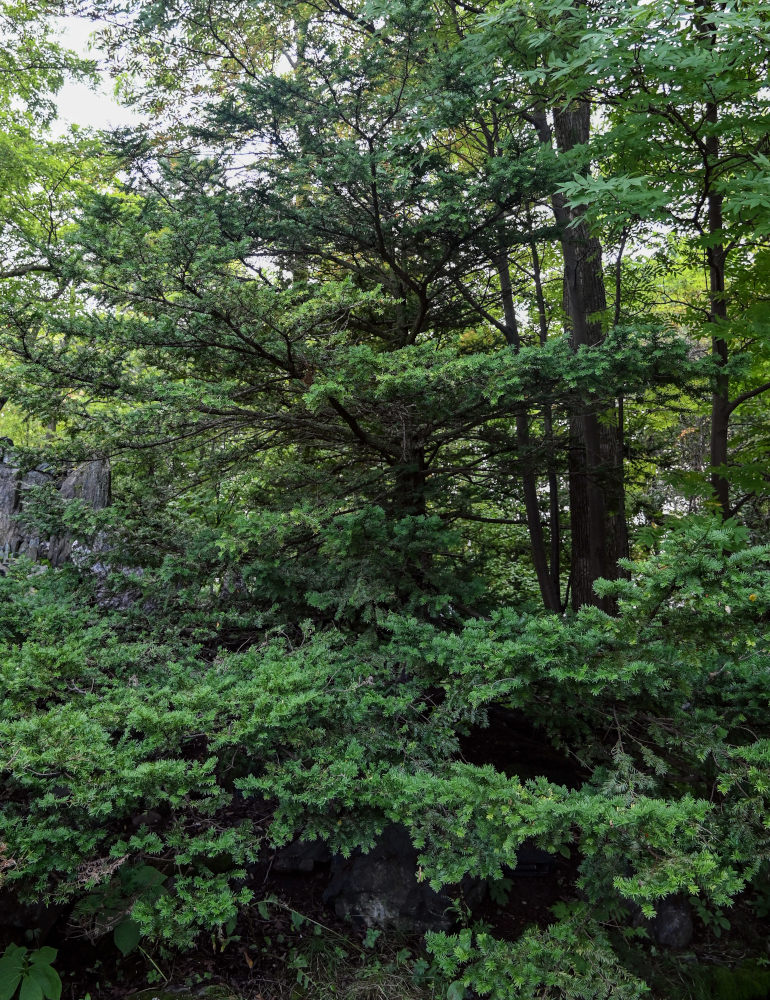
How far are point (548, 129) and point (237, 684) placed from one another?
6.03 metres

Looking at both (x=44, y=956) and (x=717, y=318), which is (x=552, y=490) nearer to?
(x=717, y=318)

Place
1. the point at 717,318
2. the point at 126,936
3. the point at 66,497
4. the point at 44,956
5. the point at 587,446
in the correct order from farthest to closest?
1. the point at 66,497
2. the point at 587,446
3. the point at 717,318
4. the point at 126,936
5. the point at 44,956

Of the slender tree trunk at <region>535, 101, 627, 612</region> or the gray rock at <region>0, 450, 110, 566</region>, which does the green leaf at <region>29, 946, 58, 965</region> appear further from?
the slender tree trunk at <region>535, 101, 627, 612</region>

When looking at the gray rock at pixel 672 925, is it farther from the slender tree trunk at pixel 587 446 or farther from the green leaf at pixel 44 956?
the green leaf at pixel 44 956

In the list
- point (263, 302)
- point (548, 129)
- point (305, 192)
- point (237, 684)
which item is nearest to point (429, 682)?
point (237, 684)

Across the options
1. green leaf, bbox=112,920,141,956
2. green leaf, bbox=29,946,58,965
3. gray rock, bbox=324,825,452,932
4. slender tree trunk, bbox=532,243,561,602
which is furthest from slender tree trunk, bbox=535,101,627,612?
green leaf, bbox=29,946,58,965

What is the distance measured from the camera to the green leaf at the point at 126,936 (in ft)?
9.91

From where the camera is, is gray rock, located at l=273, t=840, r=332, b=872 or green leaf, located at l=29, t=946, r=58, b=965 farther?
gray rock, located at l=273, t=840, r=332, b=872

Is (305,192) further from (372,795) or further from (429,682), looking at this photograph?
(372,795)

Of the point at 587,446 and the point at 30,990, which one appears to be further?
the point at 587,446

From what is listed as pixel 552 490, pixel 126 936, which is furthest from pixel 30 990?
pixel 552 490

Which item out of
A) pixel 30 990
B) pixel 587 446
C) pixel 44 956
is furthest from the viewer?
pixel 587 446

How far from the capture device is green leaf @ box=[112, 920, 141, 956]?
119 inches

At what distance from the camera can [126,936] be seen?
3.05 meters
